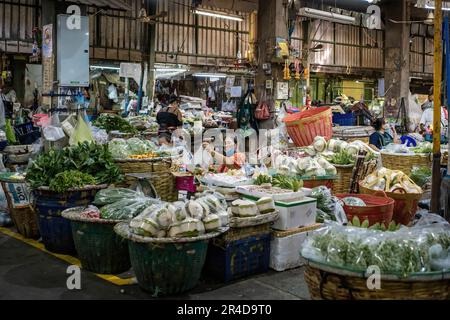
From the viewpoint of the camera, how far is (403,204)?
21.4 feet

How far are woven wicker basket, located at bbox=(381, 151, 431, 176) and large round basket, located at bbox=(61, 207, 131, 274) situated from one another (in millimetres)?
5399

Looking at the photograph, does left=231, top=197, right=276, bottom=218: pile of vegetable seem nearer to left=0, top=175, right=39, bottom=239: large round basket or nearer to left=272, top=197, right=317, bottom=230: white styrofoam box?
left=272, top=197, right=317, bottom=230: white styrofoam box

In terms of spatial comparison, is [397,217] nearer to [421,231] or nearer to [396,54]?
[421,231]

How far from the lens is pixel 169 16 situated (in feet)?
52.5

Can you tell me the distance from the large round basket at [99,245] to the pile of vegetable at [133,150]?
1786mm

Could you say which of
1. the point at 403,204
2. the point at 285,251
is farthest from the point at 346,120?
the point at 285,251

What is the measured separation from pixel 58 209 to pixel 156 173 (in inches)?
59.9

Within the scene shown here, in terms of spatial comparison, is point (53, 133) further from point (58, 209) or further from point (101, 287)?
point (101, 287)

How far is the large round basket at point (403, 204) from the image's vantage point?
21.2ft

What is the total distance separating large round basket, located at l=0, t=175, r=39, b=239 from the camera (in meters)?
6.53

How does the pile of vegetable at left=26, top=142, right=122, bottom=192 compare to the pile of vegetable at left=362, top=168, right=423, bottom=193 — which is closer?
the pile of vegetable at left=26, top=142, right=122, bottom=192

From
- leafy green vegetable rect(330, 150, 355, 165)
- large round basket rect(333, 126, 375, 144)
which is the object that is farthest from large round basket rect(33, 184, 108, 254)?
large round basket rect(333, 126, 375, 144)

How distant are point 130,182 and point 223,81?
39.8 feet
